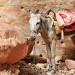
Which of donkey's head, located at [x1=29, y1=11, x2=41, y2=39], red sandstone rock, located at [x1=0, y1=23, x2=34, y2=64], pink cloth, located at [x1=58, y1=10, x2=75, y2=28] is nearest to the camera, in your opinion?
red sandstone rock, located at [x1=0, y1=23, x2=34, y2=64]

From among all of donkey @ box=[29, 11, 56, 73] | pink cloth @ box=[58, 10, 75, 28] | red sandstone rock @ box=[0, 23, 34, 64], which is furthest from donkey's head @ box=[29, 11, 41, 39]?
pink cloth @ box=[58, 10, 75, 28]

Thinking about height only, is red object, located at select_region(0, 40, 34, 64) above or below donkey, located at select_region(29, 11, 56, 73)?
below

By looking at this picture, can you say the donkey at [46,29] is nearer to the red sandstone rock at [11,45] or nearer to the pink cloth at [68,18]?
→ the pink cloth at [68,18]

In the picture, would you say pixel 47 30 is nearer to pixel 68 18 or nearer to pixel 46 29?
pixel 46 29

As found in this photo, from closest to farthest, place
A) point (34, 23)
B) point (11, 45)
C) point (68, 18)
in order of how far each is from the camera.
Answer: point (11, 45), point (34, 23), point (68, 18)

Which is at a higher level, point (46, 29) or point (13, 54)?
point (46, 29)

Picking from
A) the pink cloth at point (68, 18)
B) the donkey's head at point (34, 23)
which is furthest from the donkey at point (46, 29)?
the pink cloth at point (68, 18)

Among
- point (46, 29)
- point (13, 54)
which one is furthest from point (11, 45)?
point (46, 29)

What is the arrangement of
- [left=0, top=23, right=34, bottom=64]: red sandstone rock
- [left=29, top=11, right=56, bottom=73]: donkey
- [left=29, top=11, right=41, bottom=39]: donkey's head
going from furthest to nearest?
[left=29, top=11, right=56, bottom=73]: donkey, [left=29, top=11, right=41, bottom=39]: donkey's head, [left=0, top=23, right=34, bottom=64]: red sandstone rock

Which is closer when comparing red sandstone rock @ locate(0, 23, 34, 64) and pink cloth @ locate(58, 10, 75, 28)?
red sandstone rock @ locate(0, 23, 34, 64)

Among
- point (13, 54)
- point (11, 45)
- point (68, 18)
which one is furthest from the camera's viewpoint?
point (68, 18)

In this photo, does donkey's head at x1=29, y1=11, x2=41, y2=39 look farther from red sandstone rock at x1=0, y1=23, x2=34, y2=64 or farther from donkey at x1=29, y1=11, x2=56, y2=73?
red sandstone rock at x1=0, y1=23, x2=34, y2=64

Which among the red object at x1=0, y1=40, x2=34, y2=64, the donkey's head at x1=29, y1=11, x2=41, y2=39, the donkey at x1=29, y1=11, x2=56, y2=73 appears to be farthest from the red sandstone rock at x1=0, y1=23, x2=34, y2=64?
the donkey at x1=29, y1=11, x2=56, y2=73

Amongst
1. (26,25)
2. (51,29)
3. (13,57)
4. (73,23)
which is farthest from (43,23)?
(26,25)
